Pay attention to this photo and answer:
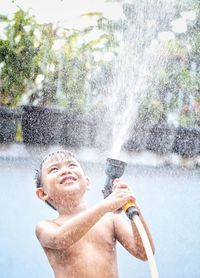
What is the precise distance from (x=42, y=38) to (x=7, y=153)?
77cm

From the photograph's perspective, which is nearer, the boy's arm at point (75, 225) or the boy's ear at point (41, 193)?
the boy's arm at point (75, 225)

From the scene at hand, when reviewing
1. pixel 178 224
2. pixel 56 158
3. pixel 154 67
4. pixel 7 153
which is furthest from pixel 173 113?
pixel 56 158

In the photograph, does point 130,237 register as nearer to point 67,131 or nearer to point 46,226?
point 46,226

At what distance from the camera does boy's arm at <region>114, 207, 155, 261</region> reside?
1.31m

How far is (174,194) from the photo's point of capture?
263 cm

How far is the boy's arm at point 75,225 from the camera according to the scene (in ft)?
3.85

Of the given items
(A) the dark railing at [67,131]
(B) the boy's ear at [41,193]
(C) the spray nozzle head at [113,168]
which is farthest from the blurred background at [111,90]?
(C) the spray nozzle head at [113,168]

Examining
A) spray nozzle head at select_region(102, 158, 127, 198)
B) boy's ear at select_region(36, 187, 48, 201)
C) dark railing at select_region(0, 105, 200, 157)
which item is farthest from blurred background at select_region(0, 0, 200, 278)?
spray nozzle head at select_region(102, 158, 127, 198)

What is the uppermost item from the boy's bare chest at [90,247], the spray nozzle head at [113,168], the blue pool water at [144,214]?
the spray nozzle head at [113,168]

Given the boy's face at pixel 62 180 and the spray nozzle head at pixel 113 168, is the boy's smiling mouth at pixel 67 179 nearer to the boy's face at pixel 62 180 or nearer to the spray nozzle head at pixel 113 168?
the boy's face at pixel 62 180

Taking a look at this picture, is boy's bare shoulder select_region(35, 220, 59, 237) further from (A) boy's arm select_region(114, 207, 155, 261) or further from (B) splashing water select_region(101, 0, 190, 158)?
(B) splashing water select_region(101, 0, 190, 158)

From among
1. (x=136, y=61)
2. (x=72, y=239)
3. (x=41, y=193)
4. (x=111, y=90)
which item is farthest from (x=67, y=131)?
(x=72, y=239)

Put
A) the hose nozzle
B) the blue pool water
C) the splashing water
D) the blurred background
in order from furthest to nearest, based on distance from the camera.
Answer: the splashing water → the blurred background → the blue pool water → the hose nozzle

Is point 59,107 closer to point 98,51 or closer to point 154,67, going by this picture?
point 98,51
